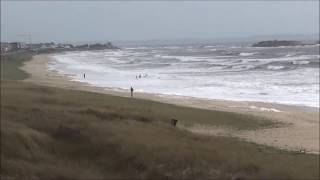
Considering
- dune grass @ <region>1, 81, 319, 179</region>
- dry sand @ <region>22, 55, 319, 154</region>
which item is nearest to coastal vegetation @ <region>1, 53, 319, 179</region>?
dune grass @ <region>1, 81, 319, 179</region>

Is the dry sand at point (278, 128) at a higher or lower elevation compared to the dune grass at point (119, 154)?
lower

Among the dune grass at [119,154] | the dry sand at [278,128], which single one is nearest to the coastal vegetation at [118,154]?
the dune grass at [119,154]

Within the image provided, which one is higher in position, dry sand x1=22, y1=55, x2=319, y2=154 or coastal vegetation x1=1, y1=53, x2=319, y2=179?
→ coastal vegetation x1=1, y1=53, x2=319, y2=179

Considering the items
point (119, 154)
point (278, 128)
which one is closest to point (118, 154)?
point (119, 154)

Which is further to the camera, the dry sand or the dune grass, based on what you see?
the dry sand

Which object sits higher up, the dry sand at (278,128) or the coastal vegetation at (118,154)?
the coastal vegetation at (118,154)

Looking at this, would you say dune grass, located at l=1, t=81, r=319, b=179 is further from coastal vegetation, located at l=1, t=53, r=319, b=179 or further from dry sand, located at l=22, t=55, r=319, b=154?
dry sand, located at l=22, t=55, r=319, b=154

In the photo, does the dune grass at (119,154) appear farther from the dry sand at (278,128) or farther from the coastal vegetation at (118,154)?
the dry sand at (278,128)

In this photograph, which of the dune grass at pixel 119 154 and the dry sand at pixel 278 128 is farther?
the dry sand at pixel 278 128

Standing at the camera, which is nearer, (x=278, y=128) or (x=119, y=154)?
(x=119, y=154)

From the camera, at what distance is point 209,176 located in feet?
33.5

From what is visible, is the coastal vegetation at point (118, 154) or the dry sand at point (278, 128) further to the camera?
the dry sand at point (278, 128)

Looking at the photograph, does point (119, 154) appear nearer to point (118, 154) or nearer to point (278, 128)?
point (118, 154)

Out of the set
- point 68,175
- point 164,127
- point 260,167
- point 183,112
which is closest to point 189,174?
point 260,167
